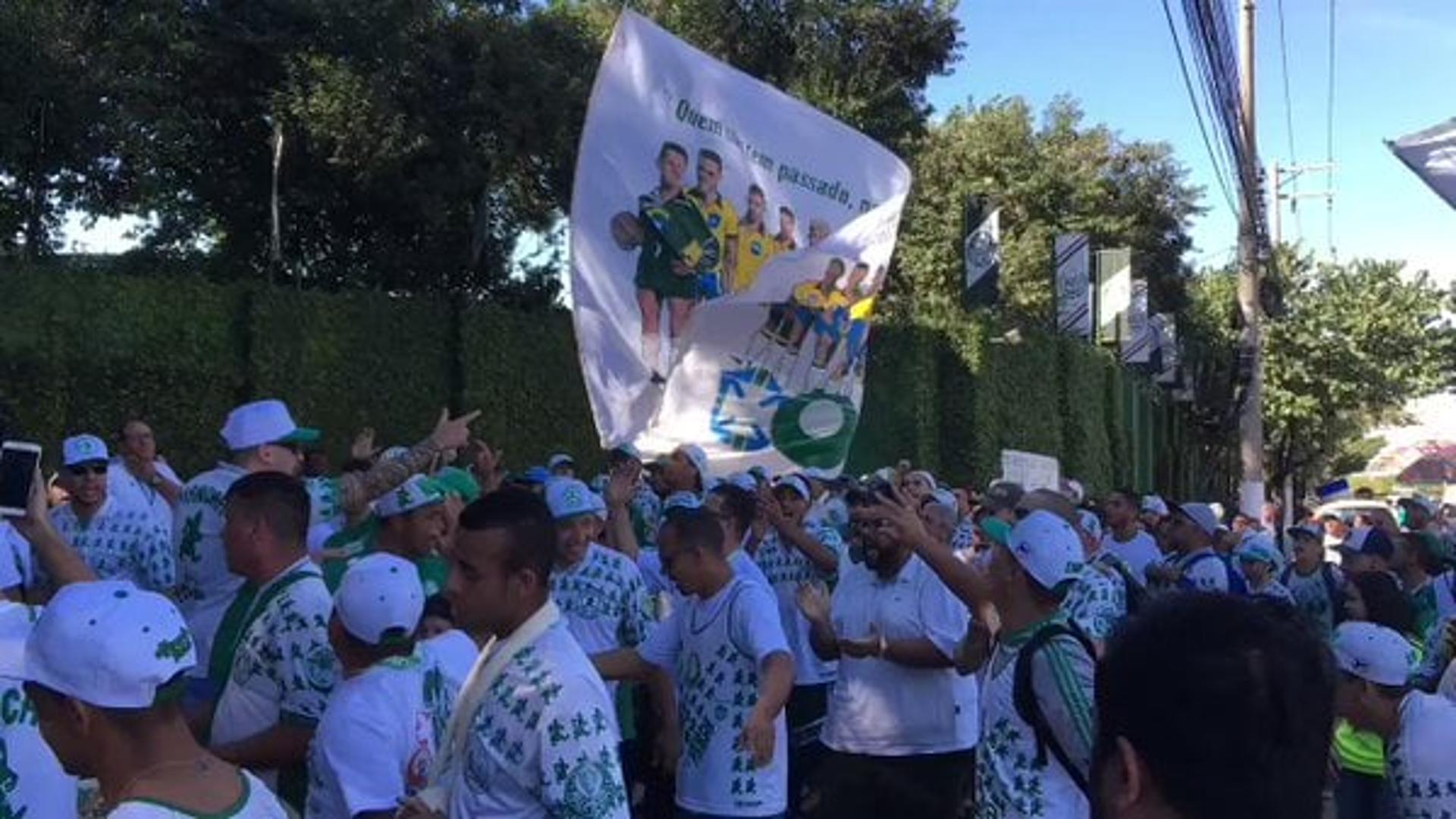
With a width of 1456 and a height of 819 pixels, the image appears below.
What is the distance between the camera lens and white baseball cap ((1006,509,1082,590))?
4.05 m

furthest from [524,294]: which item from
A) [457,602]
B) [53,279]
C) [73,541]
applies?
[457,602]

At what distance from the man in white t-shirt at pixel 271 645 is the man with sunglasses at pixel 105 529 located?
233 cm

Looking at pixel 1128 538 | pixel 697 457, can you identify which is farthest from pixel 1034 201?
pixel 697 457

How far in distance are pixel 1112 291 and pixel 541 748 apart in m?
24.7

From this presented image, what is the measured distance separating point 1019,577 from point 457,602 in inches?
63.4

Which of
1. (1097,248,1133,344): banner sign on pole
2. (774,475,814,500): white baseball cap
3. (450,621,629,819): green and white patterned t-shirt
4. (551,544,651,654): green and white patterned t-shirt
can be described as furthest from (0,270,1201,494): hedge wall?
(450,621,629,819): green and white patterned t-shirt

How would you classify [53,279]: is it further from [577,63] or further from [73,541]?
[577,63]

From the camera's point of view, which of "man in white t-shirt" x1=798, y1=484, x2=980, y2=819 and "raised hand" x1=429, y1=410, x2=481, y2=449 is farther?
"raised hand" x1=429, y1=410, x2=481, y2=449

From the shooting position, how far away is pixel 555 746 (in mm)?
3141

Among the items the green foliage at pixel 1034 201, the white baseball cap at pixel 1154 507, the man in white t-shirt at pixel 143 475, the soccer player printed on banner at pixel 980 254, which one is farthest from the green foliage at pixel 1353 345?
the man in white t-shirt at pixel 143 475

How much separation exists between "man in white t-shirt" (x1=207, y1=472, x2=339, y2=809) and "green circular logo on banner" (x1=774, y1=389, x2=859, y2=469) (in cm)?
515

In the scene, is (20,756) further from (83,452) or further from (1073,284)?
(1073,284)

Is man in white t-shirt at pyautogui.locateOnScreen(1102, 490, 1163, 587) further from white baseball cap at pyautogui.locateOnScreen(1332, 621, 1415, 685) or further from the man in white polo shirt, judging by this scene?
the man in white polo shirt

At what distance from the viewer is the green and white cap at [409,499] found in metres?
5.30
